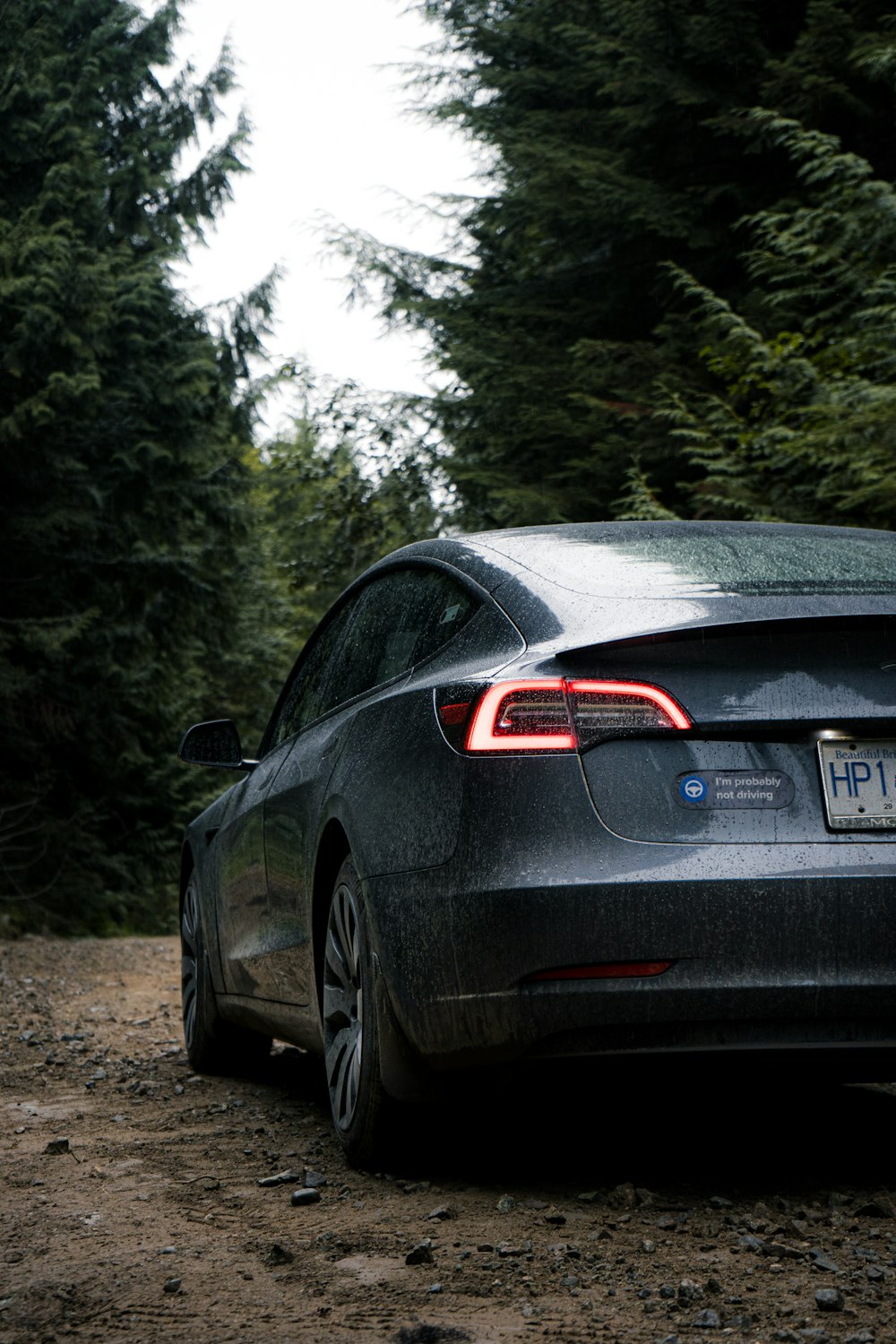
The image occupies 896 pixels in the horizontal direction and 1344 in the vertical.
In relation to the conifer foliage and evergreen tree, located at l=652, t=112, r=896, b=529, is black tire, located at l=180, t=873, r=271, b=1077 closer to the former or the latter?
evergreen tree, located at l=652, t=112, r=896, b=529

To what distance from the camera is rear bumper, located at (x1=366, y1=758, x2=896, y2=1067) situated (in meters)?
3.29

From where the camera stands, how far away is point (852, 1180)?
3.76 metres

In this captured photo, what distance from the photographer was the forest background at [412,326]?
1517 cm

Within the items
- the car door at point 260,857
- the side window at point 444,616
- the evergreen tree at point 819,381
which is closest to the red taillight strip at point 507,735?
the side window at point 444,616

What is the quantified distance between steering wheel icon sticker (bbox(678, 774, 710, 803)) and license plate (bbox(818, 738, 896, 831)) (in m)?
0.26

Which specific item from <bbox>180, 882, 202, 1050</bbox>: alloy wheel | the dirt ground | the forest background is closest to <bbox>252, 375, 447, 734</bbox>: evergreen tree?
the forest background

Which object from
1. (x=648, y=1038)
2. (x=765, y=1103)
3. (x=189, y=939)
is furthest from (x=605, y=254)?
(x=648, y=1038)

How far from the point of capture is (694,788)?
3346 millimetres

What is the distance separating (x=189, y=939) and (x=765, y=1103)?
105 inches

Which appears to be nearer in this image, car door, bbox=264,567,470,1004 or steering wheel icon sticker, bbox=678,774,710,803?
steering wheel icon sticker, bbox=678,774,710,803

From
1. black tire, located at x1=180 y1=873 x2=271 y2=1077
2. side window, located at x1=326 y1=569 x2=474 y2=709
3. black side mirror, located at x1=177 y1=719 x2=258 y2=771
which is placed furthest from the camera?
black tire, located at x1=180 y1=873 x2=271 y2=1077

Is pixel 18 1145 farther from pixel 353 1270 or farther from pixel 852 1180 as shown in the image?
pixel 852 1180

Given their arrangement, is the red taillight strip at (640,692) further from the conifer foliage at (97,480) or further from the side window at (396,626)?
the conifer foliage at (97,480)

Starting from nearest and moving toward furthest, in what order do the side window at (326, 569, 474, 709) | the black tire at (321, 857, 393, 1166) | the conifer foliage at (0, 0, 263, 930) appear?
1. the black tire at (321, 857, 393, 1166)
2. the side window at (326, 569, 474, 709)
3. the conifer foliage at (0, 0, 263, 930)
